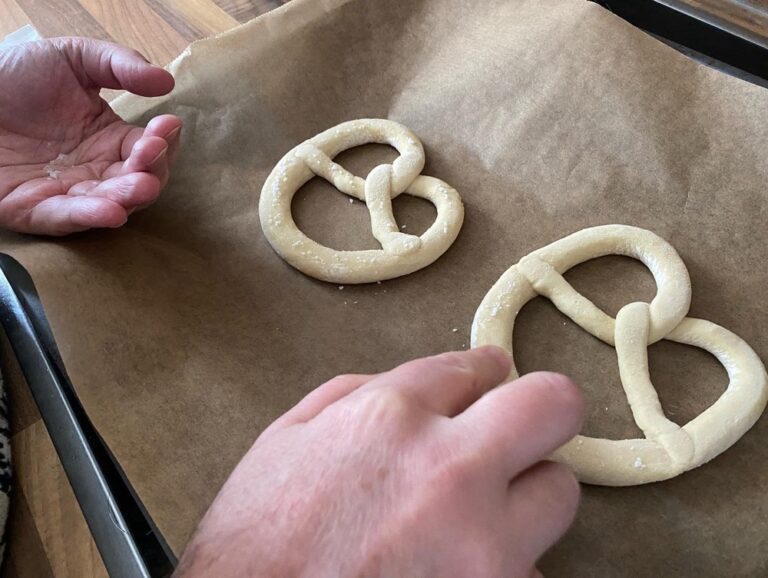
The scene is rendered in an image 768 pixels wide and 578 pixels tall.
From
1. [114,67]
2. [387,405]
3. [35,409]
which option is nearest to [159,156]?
[114,67]

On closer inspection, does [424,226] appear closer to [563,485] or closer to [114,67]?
[114,67]

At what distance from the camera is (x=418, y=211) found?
40.1 inches

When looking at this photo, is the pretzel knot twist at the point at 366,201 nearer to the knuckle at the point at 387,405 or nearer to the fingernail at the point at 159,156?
the fingernail at the point at 159,156

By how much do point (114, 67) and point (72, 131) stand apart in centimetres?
13

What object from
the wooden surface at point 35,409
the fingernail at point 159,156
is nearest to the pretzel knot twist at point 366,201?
the fingernail at point 159,156

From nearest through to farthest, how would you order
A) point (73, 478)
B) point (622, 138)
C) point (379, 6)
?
1. point (73, 478)
2. point (622, 138)
3. point (379, 6)

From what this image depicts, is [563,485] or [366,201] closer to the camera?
[563,485]

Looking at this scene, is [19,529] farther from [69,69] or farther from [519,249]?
[519,249]

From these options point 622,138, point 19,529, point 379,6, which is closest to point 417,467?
point 622,138

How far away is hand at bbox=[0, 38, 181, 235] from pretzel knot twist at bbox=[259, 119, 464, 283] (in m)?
0.17

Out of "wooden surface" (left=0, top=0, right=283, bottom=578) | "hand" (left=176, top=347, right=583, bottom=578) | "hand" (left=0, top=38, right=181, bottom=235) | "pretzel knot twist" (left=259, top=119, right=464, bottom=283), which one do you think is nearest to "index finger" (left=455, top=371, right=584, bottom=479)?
"hand" (left=176, top=347, right=583, bottom=578)

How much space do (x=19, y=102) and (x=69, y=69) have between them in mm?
85

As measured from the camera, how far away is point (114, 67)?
971mm

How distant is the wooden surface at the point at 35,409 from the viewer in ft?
3.20
